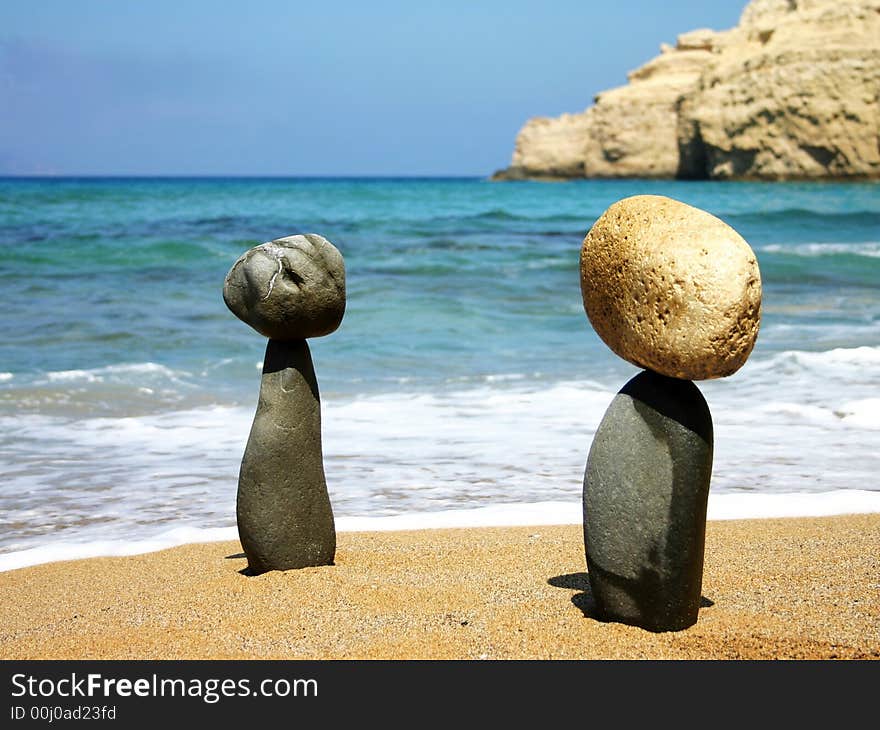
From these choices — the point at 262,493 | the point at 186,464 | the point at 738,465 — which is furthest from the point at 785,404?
the point at 262,493

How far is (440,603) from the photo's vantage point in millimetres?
3525

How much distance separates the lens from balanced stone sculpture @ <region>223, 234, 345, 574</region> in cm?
387

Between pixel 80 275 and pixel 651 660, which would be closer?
pixel 651 660

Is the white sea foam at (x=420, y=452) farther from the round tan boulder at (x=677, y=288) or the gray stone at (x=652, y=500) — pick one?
the round tan boulder at (x=677, y=288)

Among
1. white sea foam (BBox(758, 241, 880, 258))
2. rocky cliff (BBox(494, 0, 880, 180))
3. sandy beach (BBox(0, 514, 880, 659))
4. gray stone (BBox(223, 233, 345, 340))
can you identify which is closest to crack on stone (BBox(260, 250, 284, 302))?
gray stone (BBox(223, 233, 345, 340))

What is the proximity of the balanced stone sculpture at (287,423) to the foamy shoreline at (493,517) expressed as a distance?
0.84m

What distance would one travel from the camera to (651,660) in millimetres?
3002

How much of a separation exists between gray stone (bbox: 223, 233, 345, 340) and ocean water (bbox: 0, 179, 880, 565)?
1.37 meters

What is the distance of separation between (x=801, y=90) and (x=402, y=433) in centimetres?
4915

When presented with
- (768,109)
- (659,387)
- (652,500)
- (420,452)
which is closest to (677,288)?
(659,387)

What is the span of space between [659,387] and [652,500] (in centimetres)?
34

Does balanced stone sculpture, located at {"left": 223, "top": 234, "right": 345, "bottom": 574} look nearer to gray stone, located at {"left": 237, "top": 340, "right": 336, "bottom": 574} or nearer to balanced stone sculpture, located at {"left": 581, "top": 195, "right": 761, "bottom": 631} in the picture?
gray stone, located at {"left": 237, "top": 340, "right": 336, "bottom": 574}
